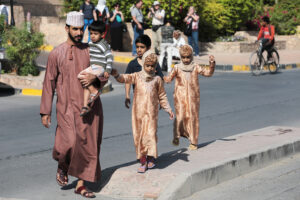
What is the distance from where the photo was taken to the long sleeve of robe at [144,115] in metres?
7.38

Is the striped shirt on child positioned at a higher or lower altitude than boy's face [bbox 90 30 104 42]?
lower

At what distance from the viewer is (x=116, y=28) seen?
25.6m

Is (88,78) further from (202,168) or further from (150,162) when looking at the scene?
(202,168)

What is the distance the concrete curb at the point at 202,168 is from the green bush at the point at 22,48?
9.86m

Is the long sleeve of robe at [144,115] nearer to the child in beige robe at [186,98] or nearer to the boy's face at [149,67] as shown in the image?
→ the boy's face at [149,67]

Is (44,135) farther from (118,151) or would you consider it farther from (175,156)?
(175,156)

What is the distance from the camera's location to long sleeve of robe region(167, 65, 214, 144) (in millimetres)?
8773

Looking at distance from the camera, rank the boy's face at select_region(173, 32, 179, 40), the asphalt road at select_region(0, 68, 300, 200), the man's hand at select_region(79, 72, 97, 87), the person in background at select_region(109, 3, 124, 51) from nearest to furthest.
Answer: the man's hand at select_region(79, 72, 97, 87) → the asphalt road at select_region(0, 68, 300, 200) → the boy's face at select_region(173, 32, 179, 40) → the person in background at select_region(109, 3, 124, 51)

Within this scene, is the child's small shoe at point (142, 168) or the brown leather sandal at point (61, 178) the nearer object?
the brown leather sandal at point (61, 178)

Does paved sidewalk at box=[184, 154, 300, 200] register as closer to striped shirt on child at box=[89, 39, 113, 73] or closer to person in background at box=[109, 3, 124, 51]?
striped shirt on child at box=[89, 39, 113, 73]

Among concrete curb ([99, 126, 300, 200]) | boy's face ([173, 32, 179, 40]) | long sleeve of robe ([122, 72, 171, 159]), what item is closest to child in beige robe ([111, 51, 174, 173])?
long sleeve of robe ([122, 72, 171, 159])

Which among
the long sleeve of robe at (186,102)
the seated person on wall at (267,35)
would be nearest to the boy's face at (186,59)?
the long sleeve of robe at (186,102)

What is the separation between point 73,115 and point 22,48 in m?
11.5

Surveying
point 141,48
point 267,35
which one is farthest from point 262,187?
point 267,35
